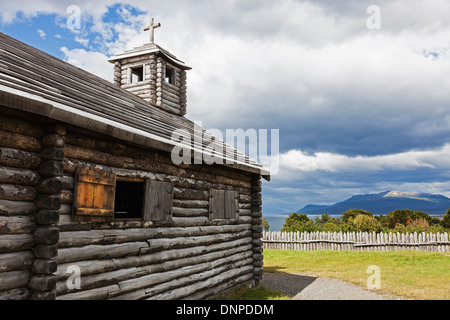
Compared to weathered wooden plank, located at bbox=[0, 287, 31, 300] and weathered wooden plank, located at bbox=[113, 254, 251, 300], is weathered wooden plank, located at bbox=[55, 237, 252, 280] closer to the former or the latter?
weathered wooden plank, located at bbox=[113, 254, 251, 300]

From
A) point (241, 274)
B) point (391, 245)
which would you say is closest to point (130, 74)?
point (241, 274)

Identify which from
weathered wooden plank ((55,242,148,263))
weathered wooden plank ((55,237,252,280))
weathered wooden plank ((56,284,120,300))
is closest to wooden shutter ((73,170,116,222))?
weathered wooden plank ((55,242,148,263))

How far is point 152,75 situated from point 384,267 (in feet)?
41.4

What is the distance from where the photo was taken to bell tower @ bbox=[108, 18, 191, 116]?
42.5 ft

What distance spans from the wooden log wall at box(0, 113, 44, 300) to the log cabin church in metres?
0.01

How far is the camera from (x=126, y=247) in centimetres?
593

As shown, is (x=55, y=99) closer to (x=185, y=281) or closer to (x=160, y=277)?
(x=160, y=277)

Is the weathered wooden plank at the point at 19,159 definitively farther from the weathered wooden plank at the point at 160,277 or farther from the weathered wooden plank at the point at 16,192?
the weathered wooden plank at the point at 160,277

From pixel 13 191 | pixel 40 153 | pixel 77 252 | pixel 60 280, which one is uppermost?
pixel 40 153

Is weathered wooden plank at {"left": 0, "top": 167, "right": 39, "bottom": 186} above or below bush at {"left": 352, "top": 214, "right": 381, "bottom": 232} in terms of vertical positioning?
above

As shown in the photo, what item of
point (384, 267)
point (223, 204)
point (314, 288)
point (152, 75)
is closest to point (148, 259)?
point (223, 204)

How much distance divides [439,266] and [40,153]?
52.3 feet

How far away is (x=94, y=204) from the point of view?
532 centimetres
